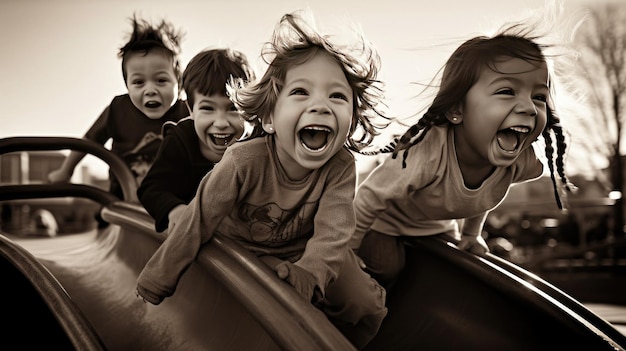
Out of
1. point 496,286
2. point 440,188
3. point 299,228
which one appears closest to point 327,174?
point 299,228

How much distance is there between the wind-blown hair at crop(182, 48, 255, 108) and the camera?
212 centimetres

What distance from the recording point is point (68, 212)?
805 inches

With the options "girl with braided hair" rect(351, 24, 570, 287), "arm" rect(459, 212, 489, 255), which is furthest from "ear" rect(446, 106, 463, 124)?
"arm" rect(459, 212, 489, 255)

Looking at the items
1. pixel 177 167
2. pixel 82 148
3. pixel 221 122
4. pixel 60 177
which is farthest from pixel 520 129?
pixel 60 177

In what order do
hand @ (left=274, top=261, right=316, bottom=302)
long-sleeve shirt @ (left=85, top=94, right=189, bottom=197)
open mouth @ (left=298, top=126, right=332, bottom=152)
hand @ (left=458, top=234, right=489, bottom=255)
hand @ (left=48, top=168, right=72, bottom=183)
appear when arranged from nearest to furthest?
hand @ (left=274, top=261, right=316, bottom=302) → open mouth @ (left=298, top=126, right=332, bottom=152) → hand @ (left=458, top=234, right=489, bottom=255) → long-sleeve shirt @ (left=85, top=94, right=189, bottom=197) → hand @ (left=48, top=168, right=72, bottom=183)

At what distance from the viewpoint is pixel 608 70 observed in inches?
525

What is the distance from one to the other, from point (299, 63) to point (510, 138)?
728 millimetres

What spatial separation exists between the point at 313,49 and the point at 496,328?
1.12 m

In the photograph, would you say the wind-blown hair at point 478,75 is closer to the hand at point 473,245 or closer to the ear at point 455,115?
the ear at point 455,115

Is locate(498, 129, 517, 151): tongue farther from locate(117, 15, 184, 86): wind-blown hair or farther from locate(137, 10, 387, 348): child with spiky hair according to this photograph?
locate(117, 15, 184, 86): wind-blown hair

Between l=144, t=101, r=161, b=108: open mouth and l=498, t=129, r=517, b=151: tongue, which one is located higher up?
l=498, t=129, r=517, b=151: tongue

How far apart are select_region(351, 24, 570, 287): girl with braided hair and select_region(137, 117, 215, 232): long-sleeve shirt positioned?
22.2 inches

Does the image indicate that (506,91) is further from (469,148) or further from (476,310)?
(476,310)

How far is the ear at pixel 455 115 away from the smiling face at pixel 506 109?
0.03 metres
